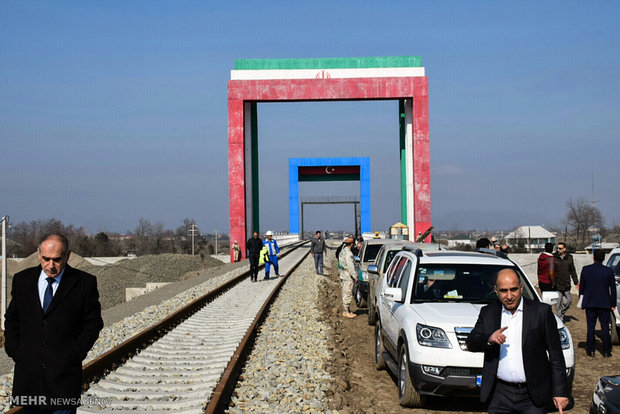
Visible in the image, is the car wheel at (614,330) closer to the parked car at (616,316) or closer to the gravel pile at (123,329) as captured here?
the parked car at (616,316)

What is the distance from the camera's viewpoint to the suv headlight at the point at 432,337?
23.7 feet

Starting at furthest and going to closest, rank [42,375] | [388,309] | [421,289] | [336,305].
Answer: [336,305]
[388,309]
[421,289]
[42,375]

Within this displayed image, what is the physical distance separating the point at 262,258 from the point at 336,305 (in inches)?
309

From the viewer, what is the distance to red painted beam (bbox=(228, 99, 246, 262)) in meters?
46.3

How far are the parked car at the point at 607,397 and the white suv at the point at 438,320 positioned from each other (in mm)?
1380

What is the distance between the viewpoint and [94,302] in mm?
4750

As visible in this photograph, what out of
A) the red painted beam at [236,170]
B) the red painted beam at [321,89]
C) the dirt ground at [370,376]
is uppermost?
the red painted beam at [321,89]

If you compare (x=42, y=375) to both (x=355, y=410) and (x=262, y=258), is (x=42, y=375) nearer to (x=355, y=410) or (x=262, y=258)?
(x=355, y=410)

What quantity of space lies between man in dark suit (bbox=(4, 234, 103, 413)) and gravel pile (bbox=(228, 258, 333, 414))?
10.4 feet

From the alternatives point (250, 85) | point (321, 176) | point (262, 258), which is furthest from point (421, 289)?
point (321, 176)

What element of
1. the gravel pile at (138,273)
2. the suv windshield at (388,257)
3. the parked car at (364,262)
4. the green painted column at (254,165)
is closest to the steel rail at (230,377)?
the suv windshield at (388,257)

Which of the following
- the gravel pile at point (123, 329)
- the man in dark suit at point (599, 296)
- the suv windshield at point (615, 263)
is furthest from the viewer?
the suv windshield at point (615, 263)

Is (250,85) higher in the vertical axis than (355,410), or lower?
higher

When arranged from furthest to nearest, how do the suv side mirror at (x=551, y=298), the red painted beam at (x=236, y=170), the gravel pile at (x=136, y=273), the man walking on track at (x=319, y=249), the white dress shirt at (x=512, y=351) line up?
1. the red painted beam at (x=236, y=170)
2. the gravel pile at (x=136, y=273)
3. the man walking on track at (x=319, y=249)
4. the suv side mirror at (x=551, y=298)
5. the white dress shirt at (x=512, y=351)
